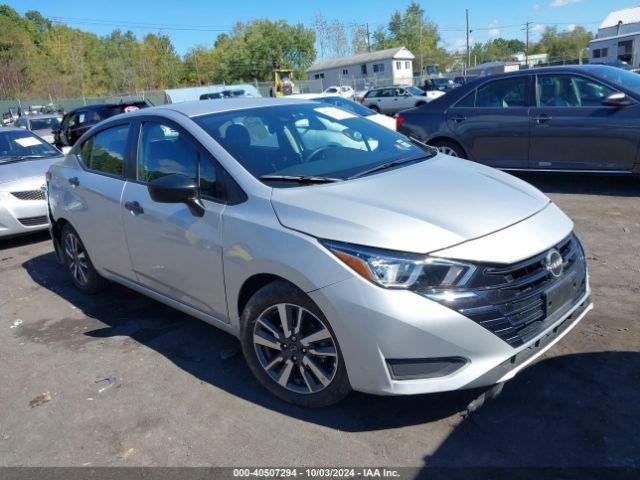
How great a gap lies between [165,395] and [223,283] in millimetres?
809

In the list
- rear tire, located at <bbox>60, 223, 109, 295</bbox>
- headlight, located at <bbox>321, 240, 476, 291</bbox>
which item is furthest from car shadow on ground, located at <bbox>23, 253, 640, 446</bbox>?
rear tire, located at <bbox>60, 223, 109, 295</bbox>

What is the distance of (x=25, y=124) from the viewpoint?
19.3 metres

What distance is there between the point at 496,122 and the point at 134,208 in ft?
17.7

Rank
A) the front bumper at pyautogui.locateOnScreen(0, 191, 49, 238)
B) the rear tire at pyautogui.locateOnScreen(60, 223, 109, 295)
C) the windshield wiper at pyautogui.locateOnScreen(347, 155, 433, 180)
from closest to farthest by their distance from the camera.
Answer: the windshield wiper at pyautogui.locateOnScreen(347, 155, 433, 180)
the rear tire at pyautogui.locateOnScreen(60, 223, 109, 295)
the front bumper at pyautogui.locateOnScreen(0, 191, 49, 238)

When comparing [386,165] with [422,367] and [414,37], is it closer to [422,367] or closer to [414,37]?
[422,367]

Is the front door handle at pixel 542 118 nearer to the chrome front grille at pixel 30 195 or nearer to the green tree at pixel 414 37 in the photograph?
the chrome front grille at pixel 30 195

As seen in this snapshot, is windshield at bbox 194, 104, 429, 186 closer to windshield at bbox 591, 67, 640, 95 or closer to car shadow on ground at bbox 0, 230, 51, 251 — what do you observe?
windshield at bbox 591, 67, 640, 95

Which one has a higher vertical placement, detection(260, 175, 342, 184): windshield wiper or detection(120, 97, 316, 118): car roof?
detection(120, 97, 316, 118): car roof

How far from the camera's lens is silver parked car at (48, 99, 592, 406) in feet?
8.10

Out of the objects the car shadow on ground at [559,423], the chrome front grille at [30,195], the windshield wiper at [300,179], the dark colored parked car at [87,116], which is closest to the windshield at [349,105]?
Answer: the chrome front grille at [30,195]

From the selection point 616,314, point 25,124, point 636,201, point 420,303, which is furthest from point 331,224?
point 25,124

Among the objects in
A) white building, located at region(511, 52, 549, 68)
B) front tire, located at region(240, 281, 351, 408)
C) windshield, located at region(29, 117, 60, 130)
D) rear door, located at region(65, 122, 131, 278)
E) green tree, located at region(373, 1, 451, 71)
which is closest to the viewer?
front tire, located at region(240, 281, 351, 408)

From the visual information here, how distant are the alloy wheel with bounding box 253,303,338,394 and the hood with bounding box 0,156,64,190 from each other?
18.1ft

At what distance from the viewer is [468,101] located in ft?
25.3
